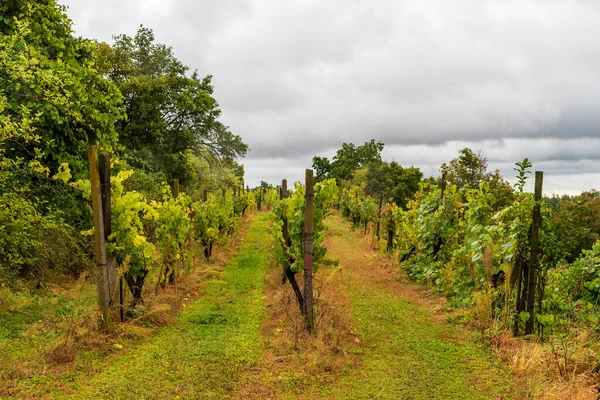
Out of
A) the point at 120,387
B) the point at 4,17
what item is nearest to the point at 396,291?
the point at 120,387

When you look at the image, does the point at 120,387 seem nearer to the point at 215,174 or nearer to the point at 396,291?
the point at 396,291

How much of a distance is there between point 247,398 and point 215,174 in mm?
28479

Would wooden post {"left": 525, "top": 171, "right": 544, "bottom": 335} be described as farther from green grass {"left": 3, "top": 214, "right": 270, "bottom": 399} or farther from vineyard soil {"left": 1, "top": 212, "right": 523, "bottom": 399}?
green grass {"left": 3, "top": 214, "right": 270, "bottom": 399}

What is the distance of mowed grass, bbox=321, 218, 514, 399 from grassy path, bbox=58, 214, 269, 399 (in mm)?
1375

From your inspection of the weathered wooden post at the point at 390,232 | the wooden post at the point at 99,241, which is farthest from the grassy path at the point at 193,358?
the weathered wooden post at the point at 390,232

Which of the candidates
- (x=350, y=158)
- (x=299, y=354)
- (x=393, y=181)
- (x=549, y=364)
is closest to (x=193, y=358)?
(x=299, y=354)

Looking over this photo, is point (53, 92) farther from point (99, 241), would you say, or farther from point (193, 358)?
point (193, 358)

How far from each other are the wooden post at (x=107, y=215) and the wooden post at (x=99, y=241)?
4.9 inches

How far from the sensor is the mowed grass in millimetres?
4965

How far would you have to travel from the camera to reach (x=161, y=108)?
21.7 meters

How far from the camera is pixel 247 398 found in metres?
4.71

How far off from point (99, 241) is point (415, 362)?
4841mm

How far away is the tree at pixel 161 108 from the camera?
19.8 m

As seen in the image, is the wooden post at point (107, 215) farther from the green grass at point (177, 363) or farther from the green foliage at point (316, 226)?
the green foliage at point (316, 226)
